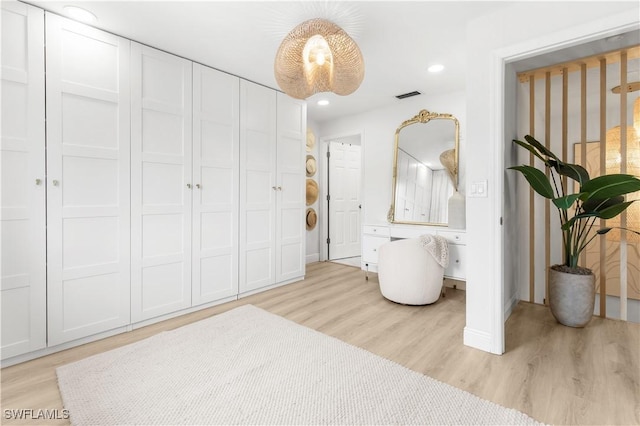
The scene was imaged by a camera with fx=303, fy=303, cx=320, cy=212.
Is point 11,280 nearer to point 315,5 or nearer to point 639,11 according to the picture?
point 315,5

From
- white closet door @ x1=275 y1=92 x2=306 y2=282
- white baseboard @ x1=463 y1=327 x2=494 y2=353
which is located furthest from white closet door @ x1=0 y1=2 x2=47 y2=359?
white baseboard @ x1=463 y1=327 x2=494 y2=353

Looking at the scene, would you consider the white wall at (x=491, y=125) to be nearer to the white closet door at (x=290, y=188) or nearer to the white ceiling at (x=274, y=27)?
the white ceiling at (x=274, y=27)

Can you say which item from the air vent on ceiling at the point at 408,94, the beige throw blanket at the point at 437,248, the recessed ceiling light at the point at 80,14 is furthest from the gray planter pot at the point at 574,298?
the recessed ceiling light at the point at 80,14

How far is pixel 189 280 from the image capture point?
2.92 metres

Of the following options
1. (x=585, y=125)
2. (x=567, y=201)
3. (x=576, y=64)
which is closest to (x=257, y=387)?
(x=567, y=201)

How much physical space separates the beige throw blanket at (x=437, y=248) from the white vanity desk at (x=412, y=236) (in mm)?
405

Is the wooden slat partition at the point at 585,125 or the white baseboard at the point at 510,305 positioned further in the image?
the white baseboard at the point at 510,305

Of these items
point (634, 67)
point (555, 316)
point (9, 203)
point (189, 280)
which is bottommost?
point (555, 316)

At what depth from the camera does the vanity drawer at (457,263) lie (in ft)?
11.0

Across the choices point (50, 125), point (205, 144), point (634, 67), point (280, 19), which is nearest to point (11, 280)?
point (50, 125)

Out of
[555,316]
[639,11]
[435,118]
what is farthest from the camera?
[435,118]

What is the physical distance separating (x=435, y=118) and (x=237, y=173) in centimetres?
260

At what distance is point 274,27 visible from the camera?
7.82 ft

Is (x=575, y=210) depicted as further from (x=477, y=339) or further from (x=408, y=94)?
(x=408, y=94)
